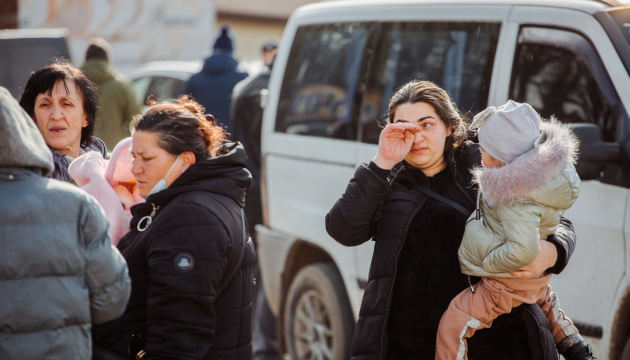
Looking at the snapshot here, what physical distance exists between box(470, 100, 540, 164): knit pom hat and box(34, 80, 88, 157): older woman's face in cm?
176

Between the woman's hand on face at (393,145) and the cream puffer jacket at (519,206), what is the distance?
0.89 ft

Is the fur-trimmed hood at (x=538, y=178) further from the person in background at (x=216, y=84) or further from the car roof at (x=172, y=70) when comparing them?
the car roof at (x=172, y=70)

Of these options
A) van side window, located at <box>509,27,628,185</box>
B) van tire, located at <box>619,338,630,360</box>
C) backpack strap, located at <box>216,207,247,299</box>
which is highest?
van side window, located at <box>509,27,628,185</box>

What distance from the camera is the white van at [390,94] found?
371 centimetres

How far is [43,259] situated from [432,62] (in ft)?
9.16

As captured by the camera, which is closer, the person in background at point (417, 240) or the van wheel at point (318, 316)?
the person in background at point (417, 240)

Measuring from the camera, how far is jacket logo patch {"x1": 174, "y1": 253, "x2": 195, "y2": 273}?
2537 millimetres

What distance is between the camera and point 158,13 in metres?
19.6

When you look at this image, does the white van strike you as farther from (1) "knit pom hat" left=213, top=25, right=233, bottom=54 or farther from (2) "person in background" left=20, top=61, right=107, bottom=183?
(1) "knit pom hat" left=213, top=25, right=233, bottom=54

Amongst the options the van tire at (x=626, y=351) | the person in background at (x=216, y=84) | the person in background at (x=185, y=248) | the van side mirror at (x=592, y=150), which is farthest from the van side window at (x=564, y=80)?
the person in background at (x=216, y=84)

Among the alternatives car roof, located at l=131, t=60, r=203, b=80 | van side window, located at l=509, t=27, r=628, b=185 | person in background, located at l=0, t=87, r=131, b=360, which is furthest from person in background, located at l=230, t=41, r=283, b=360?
car roof, located at l=131, t=60, r=203, b=80

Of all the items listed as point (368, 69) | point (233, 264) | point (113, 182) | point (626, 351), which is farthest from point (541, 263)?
point (368, 69)

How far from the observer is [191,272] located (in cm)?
255

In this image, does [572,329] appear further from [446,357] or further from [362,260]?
[362,260]
